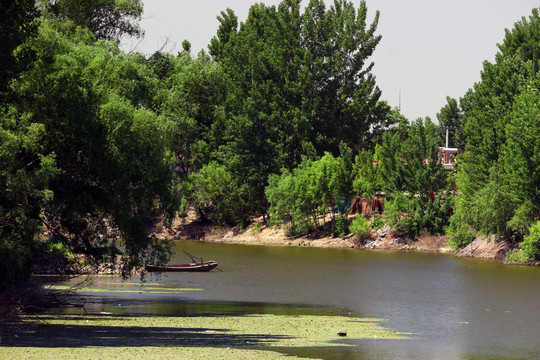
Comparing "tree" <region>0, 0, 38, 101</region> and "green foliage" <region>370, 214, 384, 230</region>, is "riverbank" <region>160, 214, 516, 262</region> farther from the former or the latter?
"tree" <region>0, 0, 38, 101</region>

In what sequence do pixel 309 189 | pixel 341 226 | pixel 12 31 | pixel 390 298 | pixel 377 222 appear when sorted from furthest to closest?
A: 1. pixel 309 189
2. pixel 341 226
3. pixel 377 222
4. pixel 390 298
5. pixel 12 31

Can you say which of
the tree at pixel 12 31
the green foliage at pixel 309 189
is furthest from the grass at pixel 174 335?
the green foliage at pixel 309 189

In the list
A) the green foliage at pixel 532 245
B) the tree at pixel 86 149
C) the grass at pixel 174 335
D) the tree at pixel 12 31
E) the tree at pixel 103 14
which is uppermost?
the tree at pixel 103 14

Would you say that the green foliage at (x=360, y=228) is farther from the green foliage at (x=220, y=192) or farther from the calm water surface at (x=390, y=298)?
the green foliage at (x=220, y=192)

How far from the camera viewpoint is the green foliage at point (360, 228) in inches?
3777

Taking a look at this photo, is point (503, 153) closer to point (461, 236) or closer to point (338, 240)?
point (461, 236)

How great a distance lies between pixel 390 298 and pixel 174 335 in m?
22.0

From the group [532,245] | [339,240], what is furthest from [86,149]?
[339,240]

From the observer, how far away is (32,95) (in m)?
36.2

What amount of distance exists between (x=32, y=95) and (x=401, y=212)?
64.4 meters

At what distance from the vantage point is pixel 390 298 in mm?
52156

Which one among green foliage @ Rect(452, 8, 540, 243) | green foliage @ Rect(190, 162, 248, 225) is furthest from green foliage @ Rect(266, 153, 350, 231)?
green foliage @ Rect(452, 8, 540, 243)

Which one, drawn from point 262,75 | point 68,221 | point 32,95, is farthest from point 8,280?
point 262,75

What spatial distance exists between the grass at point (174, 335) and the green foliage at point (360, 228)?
177ft
